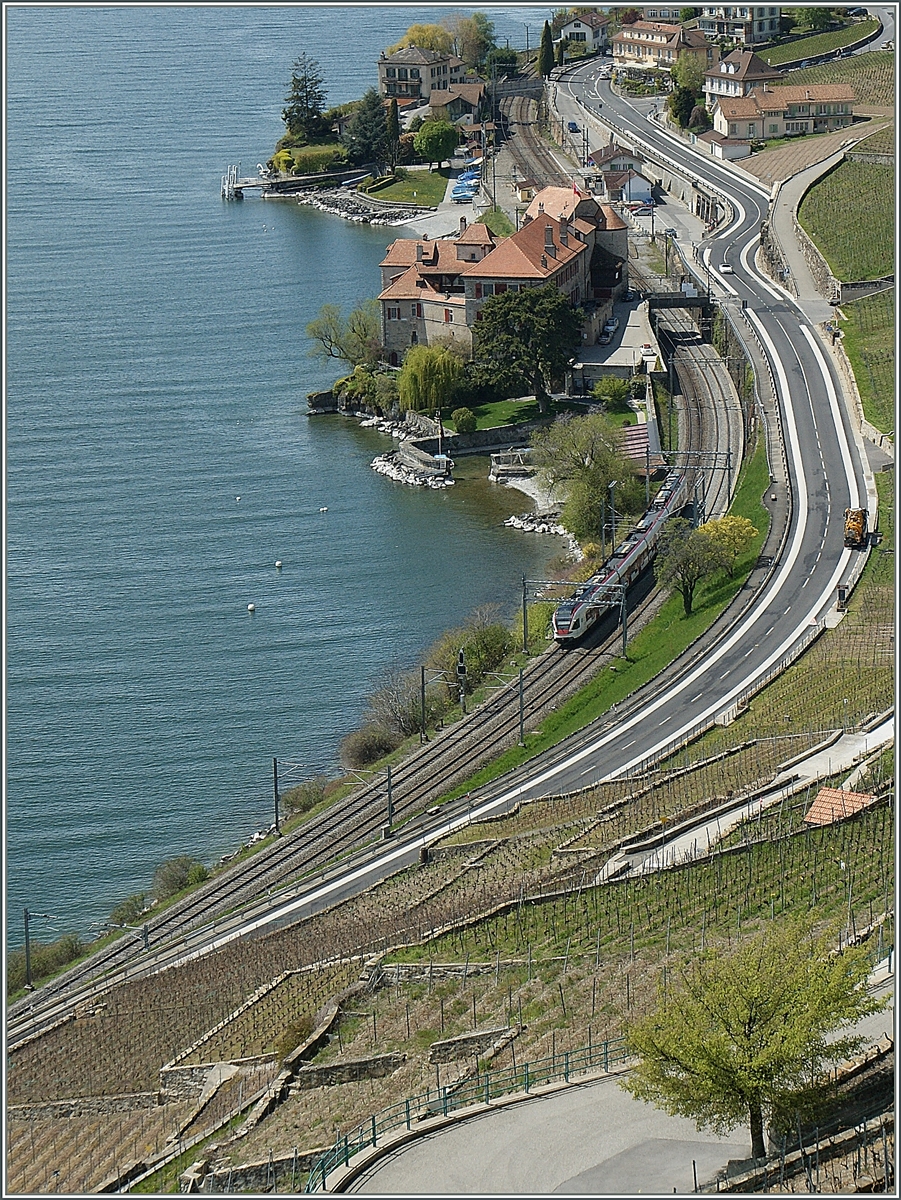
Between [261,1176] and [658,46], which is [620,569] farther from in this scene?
[658,46]

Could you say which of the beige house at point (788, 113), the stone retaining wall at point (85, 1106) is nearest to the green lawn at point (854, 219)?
the beige house at point (788, 113)

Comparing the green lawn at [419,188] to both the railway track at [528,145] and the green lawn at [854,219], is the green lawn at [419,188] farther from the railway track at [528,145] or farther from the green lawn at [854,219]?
the green lawn at [854,219]

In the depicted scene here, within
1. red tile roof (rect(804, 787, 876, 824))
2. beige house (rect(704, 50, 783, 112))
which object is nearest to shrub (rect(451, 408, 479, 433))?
red tile roof (rect(804, 787, 876, 824))

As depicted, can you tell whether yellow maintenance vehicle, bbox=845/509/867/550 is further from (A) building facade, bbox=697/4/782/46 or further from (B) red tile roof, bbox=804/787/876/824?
(A) building facade, bbox=697/4/782/46

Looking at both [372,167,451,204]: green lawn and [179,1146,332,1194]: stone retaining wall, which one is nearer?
[179,1146,332,1194]: stone retaining wall

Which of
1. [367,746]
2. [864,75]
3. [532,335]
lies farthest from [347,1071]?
[864,75]

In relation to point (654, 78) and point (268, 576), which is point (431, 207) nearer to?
point (654, 78)

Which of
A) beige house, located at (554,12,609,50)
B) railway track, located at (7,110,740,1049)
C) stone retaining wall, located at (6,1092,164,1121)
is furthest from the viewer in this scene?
beige house, located at (554,12,609,50)
